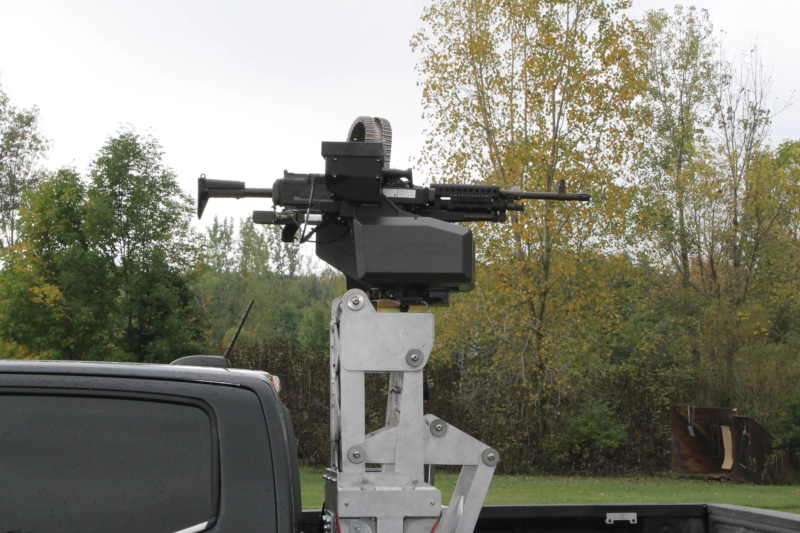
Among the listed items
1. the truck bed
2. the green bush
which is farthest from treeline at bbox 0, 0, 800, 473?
the truck bed

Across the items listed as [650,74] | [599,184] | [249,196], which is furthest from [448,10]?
[249,196]

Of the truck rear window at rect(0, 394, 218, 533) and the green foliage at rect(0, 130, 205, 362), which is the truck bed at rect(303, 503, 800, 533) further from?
the green foliage at rect(0, 130, 205, 362)

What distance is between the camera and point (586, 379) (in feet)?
79.3

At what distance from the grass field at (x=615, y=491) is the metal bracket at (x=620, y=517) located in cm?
996

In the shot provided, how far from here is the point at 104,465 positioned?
2.21m

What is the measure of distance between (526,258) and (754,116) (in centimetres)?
1538

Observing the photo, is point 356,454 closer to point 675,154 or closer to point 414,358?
point 414,358

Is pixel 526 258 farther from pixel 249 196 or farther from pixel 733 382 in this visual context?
pixel 249 196

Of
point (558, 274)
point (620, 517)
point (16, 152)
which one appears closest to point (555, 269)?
point (558, 274)

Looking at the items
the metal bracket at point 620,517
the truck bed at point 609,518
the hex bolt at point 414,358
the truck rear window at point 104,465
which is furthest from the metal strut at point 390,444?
the metal bracket at point 620,517

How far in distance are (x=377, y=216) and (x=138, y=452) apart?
4.55 ft

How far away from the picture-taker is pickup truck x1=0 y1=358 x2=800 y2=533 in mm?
2174

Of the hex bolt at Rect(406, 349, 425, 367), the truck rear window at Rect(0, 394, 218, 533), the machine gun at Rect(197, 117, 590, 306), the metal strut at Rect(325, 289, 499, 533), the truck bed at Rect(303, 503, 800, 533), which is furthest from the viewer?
the truck bed at Rect(303, 503, 800, 533)

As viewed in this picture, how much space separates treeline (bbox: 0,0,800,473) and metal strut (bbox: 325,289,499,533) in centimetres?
1920
